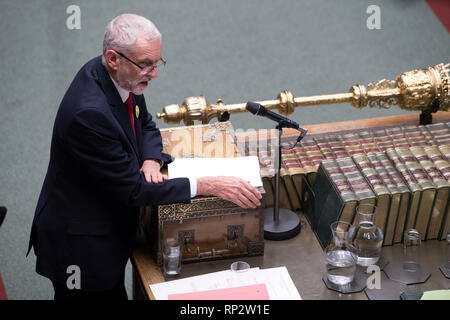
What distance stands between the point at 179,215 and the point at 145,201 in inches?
6.5

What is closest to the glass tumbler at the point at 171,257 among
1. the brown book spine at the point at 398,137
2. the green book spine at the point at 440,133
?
the brown book spine at the point at 398,137

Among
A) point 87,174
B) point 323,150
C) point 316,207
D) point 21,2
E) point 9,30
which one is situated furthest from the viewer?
point 21,2

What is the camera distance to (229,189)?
8.13 feet

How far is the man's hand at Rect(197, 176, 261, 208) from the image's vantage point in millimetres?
2479

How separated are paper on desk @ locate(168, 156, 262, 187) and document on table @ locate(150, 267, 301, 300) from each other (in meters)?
0.34

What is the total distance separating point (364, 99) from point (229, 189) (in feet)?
4.16

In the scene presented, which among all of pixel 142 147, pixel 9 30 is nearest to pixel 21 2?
pixel 9 30

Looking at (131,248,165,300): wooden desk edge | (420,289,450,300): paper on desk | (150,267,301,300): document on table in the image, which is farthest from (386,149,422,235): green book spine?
(131,248,165,300): wooden desk edge

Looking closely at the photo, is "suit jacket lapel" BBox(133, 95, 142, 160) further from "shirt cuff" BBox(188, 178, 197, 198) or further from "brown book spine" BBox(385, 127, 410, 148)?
"brown book spine" BBox(385, 127, 410, 148)

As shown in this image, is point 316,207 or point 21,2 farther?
point 21,2

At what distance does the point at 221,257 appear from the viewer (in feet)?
8.70

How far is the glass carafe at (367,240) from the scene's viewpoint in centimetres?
258
